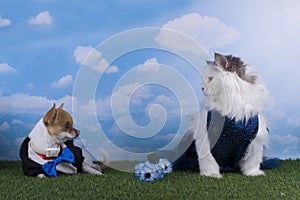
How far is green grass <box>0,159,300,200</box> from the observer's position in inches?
96.3

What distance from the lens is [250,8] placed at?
359 cm

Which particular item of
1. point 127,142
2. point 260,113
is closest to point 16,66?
point 127,142

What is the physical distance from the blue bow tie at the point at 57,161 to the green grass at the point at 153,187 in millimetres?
62

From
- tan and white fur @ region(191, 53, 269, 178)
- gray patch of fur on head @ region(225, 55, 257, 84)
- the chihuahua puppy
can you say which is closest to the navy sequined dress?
tan and white fur @ region(191, 53, 269, 178)

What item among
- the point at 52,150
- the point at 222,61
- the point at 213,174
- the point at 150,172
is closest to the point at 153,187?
the point at 150,172

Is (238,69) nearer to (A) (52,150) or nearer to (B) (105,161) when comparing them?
(B) (105,161)

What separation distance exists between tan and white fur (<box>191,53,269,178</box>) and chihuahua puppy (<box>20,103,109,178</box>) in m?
0.64

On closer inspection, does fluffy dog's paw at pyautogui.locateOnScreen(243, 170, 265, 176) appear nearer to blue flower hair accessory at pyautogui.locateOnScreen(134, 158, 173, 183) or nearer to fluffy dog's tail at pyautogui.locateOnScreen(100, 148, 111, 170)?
blue flower hair accessory at pyautogui.locateOnScreen(134, 158, 173, 183)

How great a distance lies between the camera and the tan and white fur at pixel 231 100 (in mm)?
2791

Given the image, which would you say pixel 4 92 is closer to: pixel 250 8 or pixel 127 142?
pixel 127 142

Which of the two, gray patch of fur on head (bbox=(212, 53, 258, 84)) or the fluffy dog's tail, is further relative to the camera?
the fluffy dog's tail

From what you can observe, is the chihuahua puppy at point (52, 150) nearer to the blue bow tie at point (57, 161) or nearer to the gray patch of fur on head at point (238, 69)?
the blue bow tie at point (57, 161)

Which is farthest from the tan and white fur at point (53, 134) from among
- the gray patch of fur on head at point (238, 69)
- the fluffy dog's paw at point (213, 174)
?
the gray patch of fur on head at point (238, 69)

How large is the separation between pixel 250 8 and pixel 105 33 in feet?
3.35
